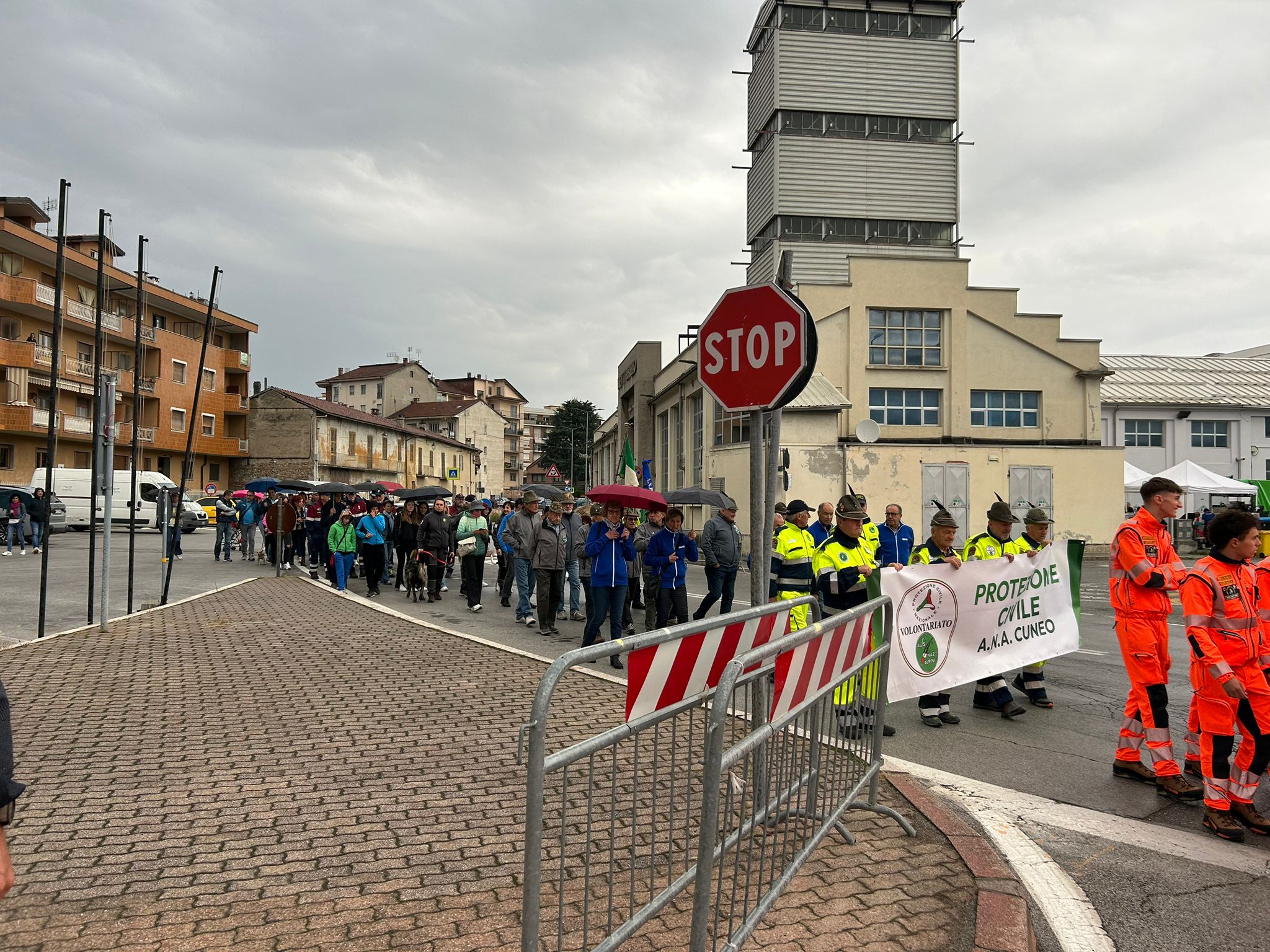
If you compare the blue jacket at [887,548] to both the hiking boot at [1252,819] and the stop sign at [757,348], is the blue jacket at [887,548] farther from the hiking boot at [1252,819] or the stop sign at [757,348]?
the stop sign at [757,348]

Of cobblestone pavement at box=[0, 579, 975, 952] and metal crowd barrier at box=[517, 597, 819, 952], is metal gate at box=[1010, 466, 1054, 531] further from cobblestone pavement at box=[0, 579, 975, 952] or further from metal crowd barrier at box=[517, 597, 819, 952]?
metal crowd barrier at box=[517, 597, 819, 952]

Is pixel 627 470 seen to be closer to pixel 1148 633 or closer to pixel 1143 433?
pixel 1148 633

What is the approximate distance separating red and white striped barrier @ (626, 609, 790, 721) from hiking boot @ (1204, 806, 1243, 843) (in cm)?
290

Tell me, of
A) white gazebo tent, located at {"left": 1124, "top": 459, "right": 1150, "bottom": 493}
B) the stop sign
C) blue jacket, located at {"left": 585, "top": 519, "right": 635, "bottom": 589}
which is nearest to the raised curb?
the stop sign

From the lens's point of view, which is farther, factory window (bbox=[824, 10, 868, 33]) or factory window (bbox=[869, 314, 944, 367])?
factory window (bbox=[824, 10, 868, 33])

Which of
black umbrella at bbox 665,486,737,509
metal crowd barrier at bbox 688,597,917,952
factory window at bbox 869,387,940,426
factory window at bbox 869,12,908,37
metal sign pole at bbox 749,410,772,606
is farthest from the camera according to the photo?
factory window at bbox 869,12,908,37

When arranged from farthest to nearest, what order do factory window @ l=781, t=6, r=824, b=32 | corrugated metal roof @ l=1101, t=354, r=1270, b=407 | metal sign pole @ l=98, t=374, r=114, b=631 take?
corrugated metal roof @ l=1101, t=354, r=1270, b=407 → factory window @ l=781, t=6, r=824, b=32 → metal sign pole @ l=98, t=374, r=114, b=631

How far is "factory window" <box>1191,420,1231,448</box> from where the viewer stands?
1881 inches

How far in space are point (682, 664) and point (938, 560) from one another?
4785mm

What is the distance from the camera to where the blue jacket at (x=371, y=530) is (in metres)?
16.8

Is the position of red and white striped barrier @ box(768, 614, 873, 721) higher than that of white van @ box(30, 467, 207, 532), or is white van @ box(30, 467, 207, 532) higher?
white van @ box(30, 467, 207, 532)

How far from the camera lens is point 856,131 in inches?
1807

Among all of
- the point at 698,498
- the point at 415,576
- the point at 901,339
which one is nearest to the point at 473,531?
the point at 415,576

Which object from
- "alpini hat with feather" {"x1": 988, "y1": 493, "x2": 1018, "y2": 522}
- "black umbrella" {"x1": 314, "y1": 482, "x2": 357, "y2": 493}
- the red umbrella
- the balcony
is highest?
the balcony
